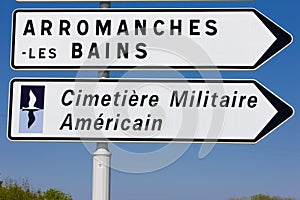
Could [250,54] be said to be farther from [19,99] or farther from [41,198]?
[41,198]

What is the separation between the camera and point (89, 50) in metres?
4.85

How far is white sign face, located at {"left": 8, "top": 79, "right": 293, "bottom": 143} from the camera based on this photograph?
4.58 meters

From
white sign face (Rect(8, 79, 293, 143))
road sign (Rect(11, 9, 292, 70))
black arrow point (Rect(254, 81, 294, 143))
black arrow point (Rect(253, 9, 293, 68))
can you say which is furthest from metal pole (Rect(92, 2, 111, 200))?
black arrow point (Rect(253, 9, 293, 68))

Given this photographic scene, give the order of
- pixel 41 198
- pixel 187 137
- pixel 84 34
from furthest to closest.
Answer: pixel 41 198 → pixel 84 34 → pixel 187 137

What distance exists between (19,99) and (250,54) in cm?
224

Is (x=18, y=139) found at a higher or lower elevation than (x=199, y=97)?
lower

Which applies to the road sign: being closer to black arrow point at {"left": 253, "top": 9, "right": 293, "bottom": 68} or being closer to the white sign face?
black arrow point at {"left": 253, "top": 9, "right": 293, "bottom": 68}

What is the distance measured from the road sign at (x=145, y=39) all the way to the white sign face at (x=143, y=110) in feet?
0.63

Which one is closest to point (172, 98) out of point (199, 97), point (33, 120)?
point (199, 97)

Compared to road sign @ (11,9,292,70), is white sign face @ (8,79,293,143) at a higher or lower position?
lower

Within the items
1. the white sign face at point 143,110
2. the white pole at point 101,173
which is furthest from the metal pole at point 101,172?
the white sign face at point 143,110

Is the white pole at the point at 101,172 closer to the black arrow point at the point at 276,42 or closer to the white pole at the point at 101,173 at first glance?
the white pole at the point at 101,173

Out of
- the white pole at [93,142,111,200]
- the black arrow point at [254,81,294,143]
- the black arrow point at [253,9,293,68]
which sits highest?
the black arrow point at [253,9,293,68]

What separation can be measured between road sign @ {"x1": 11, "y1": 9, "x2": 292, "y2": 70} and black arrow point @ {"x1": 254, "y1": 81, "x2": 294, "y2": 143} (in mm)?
359
